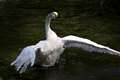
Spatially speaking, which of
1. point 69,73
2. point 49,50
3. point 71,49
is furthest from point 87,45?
point 71,49

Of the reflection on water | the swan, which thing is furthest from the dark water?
the swan

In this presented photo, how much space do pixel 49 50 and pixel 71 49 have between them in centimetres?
147

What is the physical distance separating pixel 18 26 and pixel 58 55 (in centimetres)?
390

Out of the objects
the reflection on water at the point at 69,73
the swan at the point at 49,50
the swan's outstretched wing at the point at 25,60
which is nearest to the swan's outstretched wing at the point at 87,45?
the swan at the point at 49,50

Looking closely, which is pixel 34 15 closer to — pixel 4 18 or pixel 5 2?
pixel 4 18

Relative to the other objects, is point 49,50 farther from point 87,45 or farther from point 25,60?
point 87,45

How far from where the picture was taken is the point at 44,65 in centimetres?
975

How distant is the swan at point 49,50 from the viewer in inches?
357

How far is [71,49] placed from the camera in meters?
10.9

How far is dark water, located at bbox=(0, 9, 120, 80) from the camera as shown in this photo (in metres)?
9.44

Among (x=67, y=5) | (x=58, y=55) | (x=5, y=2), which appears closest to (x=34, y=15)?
(x=67, y=5)

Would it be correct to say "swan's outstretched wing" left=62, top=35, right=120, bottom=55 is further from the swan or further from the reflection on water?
Answer: the reflection on water

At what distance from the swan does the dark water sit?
246mm

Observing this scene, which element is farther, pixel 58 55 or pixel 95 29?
pixel 95 29
